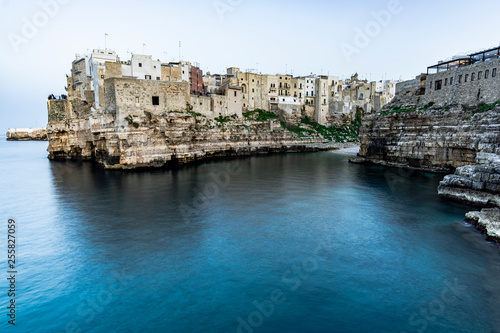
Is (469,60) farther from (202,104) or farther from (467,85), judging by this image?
(202,104)

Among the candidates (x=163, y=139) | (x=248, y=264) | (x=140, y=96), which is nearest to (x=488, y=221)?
(x=248, y=264)

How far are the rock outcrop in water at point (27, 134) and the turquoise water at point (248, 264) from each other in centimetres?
13231

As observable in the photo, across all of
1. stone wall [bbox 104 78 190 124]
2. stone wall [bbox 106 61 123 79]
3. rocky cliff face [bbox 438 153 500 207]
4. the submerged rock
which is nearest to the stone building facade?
rocky cliff face [bbox 438 153 500 207]

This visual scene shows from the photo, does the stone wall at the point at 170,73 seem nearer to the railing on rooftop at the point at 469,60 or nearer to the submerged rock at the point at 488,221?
the railing on rooftop at the point at 469,60

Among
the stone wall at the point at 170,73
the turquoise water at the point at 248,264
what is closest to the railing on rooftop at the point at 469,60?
the turquoise water at the point at 248,264

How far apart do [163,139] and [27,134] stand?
13556 cm

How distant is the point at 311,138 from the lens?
2785 inches

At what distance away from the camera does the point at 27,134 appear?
137 m

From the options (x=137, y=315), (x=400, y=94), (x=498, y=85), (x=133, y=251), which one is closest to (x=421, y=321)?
(x=137, y=315)

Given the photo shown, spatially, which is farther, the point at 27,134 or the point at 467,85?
the point at 27,134

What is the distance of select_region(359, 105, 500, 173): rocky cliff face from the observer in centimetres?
2809

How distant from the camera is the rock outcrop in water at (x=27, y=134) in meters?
132

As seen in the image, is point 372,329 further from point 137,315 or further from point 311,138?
point 311,138

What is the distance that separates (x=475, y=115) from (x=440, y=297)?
26967mm
